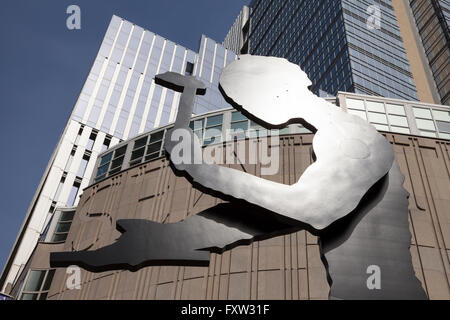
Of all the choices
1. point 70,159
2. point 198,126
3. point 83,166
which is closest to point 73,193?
point 83,166

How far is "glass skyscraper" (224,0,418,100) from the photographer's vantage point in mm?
62281

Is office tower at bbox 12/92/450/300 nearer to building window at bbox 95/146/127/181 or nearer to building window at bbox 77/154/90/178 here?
building window at bbox 95/146/127/181

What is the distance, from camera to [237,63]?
7.67m

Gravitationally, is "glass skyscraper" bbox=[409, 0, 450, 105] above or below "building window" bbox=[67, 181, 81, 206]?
above

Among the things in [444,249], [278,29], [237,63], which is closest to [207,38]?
[278,29]

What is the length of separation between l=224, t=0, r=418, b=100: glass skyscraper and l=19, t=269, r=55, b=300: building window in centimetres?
4324

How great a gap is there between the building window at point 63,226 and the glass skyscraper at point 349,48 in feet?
A: 131

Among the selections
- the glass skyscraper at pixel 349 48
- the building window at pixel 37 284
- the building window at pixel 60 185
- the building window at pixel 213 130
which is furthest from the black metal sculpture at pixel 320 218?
the glass skyscraper at pixel 349 48

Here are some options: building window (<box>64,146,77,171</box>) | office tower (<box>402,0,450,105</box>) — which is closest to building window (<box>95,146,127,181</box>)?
building window (<box>64,146,77,171</box>)

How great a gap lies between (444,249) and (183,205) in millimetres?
11795

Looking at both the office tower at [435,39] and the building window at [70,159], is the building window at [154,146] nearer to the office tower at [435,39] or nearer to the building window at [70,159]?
the building window at [70,159]

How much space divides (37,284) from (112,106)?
4360cm

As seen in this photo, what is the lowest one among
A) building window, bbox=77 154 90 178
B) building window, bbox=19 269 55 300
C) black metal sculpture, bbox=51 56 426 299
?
black metal sculpture, bbox=51 56 426 299

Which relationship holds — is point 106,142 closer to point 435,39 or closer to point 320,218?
point 435,39
